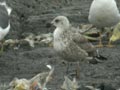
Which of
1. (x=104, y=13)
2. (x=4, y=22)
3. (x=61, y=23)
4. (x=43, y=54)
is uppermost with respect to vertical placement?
(x=104, y=13)

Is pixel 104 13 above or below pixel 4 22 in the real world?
above

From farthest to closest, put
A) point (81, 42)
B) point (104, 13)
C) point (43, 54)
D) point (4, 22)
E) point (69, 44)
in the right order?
point (104, 13)
point (4, 22)
point (43, 54)
point (81, 42)
point (69, 44)

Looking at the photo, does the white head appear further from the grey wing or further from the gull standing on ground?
the gull standing on ground

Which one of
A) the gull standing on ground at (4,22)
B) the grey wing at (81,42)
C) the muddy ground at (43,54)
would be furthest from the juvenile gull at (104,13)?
the grey wing at (81,42)

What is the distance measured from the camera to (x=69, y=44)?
34.2 ft

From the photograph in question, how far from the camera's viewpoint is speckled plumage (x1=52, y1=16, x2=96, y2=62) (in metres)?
10.3

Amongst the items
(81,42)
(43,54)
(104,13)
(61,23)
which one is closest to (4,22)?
(43,54)

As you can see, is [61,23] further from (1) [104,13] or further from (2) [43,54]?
(1) [104,13]

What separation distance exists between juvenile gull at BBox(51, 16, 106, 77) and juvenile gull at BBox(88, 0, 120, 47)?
8.21 feet

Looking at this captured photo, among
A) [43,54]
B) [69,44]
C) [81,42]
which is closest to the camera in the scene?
[69,44]

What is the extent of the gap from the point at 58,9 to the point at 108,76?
752 cm

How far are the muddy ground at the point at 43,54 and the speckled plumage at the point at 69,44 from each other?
34 centimetres

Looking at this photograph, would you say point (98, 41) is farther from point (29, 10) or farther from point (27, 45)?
point (29, 10)

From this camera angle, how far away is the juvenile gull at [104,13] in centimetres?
1341
